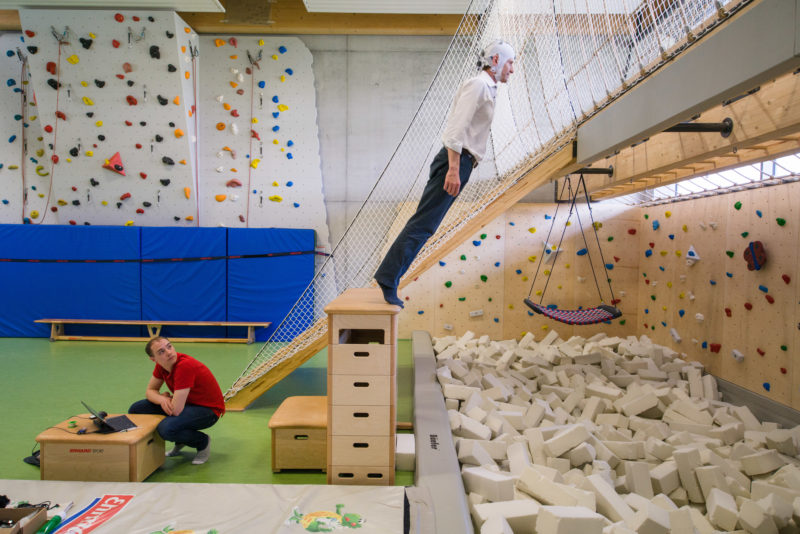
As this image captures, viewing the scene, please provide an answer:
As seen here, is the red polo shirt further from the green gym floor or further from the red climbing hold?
the red climbing hold

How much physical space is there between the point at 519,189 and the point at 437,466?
2370 millimetres

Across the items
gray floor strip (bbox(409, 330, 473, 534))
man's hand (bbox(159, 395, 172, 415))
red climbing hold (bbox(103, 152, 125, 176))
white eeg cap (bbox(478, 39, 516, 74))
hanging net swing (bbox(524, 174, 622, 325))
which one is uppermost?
red climbing hold (bbox(103, 152, 125, 176))

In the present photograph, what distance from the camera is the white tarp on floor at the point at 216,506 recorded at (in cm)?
236

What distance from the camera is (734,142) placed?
3.42m

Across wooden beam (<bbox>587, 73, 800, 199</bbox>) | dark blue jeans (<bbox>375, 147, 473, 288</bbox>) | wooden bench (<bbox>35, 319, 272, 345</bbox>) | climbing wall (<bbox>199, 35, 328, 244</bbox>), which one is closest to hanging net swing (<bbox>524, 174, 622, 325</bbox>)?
wooden beam (<bbox>587, 73, 800, 199</bbox>)

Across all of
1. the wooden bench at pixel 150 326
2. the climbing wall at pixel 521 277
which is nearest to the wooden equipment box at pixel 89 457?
the wooden bench at pixel 150 326

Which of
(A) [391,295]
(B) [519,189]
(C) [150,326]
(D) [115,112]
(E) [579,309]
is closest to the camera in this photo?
(A) [391,295]

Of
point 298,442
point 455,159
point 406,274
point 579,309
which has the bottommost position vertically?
point 298,442

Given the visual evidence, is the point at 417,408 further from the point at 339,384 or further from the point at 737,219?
the point at 737,219

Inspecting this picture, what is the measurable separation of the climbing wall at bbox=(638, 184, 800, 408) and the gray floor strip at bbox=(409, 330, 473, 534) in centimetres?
266

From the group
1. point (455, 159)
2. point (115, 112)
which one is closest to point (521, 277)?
point (455, 159)

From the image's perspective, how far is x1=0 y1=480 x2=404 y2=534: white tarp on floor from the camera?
2.36 meters

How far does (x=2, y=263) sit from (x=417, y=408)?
6849 mm

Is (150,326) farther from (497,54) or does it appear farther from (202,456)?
(497,54)
